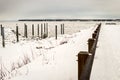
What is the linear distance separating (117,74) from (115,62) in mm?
1666

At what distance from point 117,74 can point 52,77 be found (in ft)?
6.02

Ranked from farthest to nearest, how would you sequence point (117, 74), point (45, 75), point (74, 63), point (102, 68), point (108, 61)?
point (74, 63) < point (108, 61) < point (45, 75) < point (102, 68) < point (117, 74)

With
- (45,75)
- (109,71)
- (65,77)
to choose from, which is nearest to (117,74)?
(109,71)

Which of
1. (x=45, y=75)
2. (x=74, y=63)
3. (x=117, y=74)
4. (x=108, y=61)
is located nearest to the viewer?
(x=117, y=74)

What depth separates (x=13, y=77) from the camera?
735cm

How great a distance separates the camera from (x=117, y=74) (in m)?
6.22

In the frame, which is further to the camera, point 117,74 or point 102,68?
point 102,68

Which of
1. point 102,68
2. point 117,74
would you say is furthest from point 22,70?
point 117,74

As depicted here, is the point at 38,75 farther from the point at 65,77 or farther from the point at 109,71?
the point at 109,71

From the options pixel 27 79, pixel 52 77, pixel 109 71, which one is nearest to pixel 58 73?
pixel 52 77

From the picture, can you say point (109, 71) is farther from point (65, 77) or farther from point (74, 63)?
point (74, 63)

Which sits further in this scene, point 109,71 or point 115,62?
point 115,62

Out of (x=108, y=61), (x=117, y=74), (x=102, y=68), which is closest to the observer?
(x=117, y=74)

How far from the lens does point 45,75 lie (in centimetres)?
743
